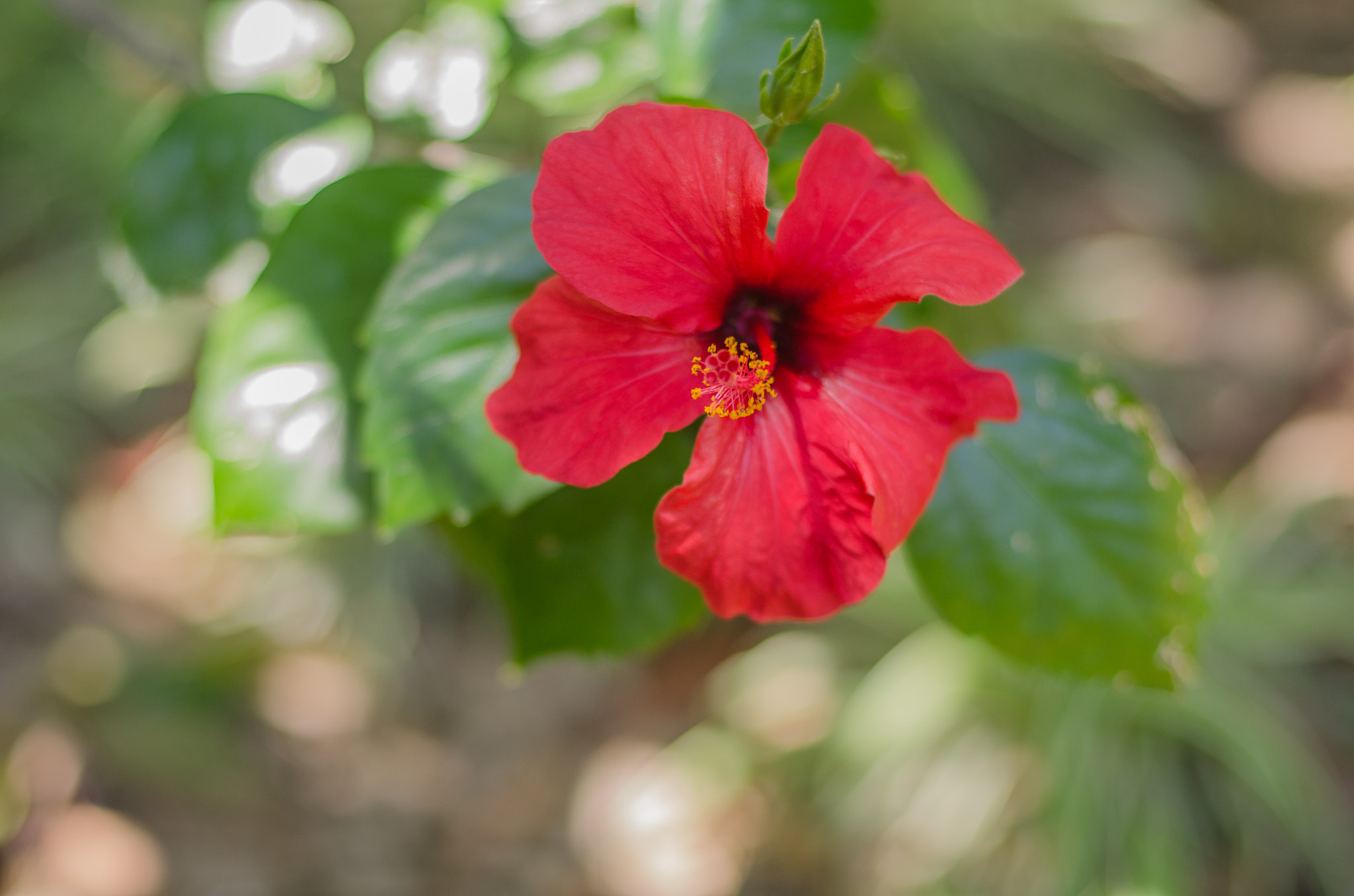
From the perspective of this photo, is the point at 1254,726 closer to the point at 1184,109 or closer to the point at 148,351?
the point at 1184,109

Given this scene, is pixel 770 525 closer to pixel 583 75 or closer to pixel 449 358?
pixel 449 358

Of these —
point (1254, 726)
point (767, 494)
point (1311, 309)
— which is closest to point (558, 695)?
point (1254, 726)

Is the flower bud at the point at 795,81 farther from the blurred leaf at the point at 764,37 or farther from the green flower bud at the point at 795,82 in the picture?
the blurred leaf at the point at 764,37

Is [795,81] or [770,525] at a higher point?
[795,81]

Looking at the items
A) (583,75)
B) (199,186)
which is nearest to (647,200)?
(583,75)

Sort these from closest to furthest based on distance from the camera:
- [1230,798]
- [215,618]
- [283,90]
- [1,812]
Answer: [283,90] → [1,812] → [1230,798] → [215,618]

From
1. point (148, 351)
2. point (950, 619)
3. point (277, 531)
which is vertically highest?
point (277, 531)
